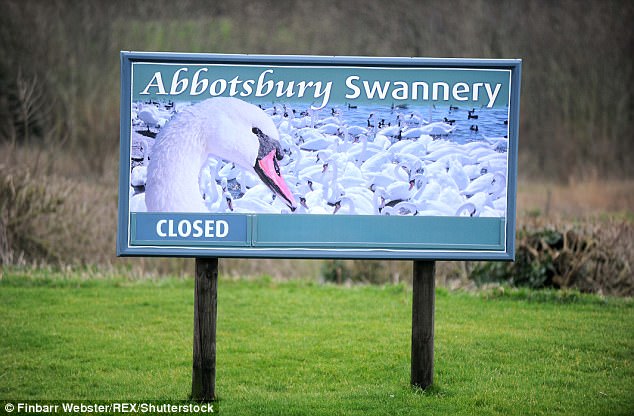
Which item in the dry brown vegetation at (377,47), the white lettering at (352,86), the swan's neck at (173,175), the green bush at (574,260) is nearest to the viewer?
the swan's neck at (173,175)

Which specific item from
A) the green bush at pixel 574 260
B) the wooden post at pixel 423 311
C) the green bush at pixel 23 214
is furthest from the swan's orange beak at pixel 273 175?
the green bush at pixel 23 214

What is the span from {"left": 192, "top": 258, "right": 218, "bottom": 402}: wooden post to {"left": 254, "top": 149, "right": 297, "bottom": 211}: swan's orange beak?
0.75 meters

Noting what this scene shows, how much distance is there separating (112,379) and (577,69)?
2261cm

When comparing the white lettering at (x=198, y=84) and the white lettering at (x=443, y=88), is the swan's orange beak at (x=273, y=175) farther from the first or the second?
the white lettering at (x=443, y=88)

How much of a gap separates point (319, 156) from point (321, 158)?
0.07ft

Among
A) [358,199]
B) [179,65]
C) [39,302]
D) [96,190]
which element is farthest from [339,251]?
[96,190]

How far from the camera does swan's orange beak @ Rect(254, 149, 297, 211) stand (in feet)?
22.8

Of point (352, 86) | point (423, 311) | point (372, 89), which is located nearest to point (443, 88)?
point (372, 89)

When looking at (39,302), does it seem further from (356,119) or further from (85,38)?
(85,38)

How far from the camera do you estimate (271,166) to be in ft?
22.8

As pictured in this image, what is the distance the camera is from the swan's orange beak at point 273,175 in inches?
273

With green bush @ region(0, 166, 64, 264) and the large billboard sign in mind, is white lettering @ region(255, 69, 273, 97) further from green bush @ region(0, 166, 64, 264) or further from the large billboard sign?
green bush @ region(0, 166, 64, 264)

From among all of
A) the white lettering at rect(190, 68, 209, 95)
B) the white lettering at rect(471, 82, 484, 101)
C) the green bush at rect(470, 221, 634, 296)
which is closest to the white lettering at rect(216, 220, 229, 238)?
the white lettering at rect(190, 68, 209, 95)

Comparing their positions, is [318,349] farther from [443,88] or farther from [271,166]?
[443,88]
